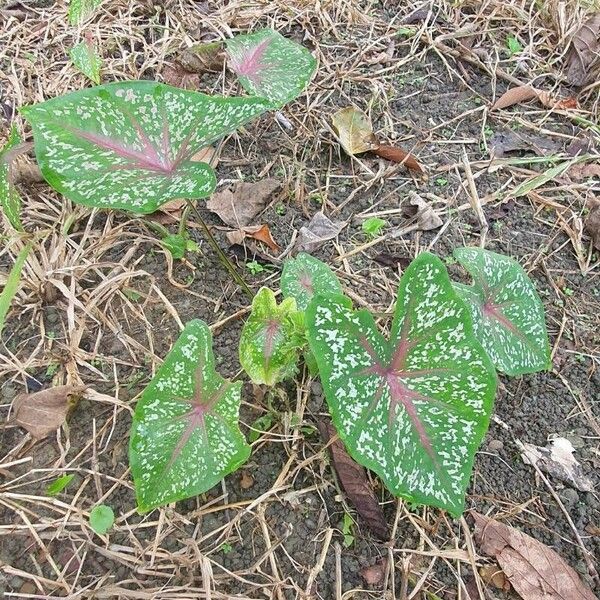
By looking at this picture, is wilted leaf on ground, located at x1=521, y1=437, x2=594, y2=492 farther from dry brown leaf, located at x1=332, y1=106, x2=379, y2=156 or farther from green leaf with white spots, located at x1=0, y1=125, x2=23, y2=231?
green leaf with white spots, located at x1=0, y1=125, x2=23, y2=231

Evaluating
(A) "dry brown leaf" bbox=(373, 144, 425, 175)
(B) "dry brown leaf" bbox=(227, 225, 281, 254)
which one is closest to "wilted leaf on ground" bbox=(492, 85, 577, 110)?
(A) "dry brown leaf" bbox=(373, 144, 425, 175)

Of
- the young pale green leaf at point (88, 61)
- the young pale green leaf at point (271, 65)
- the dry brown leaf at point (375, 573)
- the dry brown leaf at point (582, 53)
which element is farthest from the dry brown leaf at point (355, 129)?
the dry brown leaf at point (375, 573)

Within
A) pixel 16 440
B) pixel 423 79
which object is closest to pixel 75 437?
pixel 16 440

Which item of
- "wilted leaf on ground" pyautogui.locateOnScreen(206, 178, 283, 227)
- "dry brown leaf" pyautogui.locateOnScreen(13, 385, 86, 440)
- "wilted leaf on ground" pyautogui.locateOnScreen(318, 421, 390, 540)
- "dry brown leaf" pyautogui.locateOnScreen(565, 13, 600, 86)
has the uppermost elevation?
"dry brown leaf" pyautogui.locateOnScreen(565, 13, 600, 86)

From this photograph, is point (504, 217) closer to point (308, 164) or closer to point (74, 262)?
point (308, 164)

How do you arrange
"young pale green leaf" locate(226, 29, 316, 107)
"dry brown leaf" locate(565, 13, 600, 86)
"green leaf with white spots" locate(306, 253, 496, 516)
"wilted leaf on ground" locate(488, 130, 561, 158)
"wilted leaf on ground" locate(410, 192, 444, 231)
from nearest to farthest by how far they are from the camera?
"green leaf with white spots" locate(306, 253, 496, 516), "young pale green leaf" locate(226, 29, 316, 107), "wilted leaf on ground" locate(410, 192, 444, 231), "wilted leaf on ground" locate(488, 130, 561, 158), "dry brown leaf" locate(565, 13, 600, 86)

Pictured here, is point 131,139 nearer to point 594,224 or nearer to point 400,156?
point 400,156

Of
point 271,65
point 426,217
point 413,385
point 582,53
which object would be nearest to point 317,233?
point 426,217
